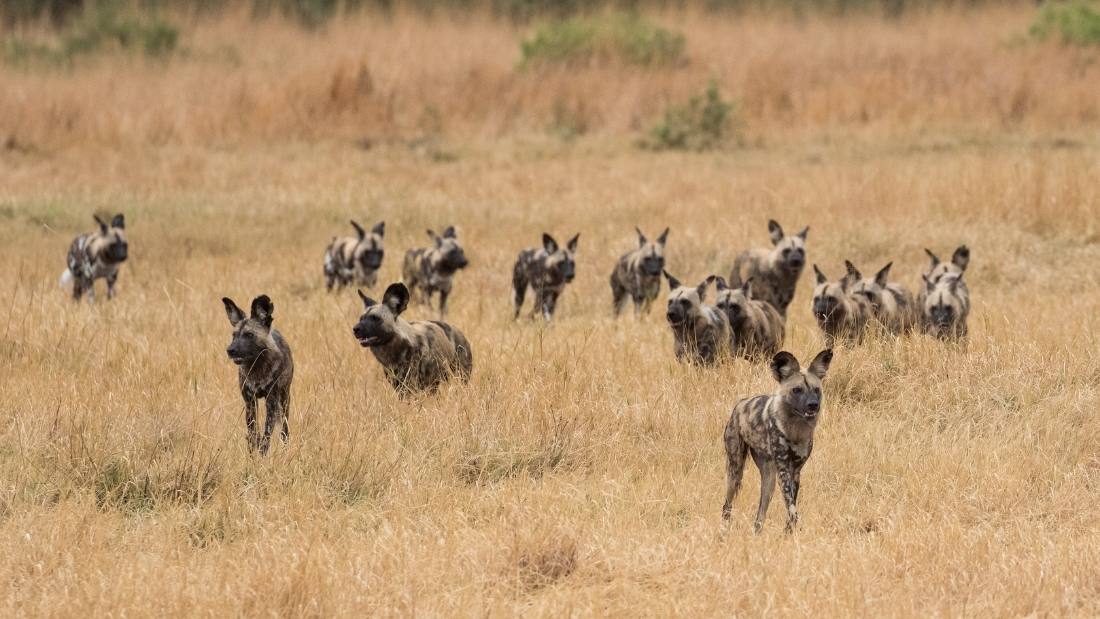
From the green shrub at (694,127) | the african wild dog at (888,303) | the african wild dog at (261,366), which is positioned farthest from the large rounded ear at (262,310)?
the green shrub at (694,127)

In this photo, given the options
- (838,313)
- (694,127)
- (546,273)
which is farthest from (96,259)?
(694,127)

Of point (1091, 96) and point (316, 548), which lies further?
point (1091, 96)

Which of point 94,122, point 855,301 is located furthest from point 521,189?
point 855,301

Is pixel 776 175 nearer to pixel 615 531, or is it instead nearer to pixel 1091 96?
pixel 1091 96

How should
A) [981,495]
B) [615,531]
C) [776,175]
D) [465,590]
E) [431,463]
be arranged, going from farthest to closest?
[776,175] < [431,463] < [981,495] < [615,531] < [465,590]

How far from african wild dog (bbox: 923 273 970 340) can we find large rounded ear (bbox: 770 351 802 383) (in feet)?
11.4

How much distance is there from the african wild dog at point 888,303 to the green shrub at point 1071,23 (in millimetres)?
16918

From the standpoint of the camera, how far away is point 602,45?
2455 cm

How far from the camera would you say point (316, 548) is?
553cm

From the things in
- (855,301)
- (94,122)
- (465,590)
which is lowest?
(465,590)

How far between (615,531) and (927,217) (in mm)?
8802

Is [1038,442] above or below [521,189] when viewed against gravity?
below

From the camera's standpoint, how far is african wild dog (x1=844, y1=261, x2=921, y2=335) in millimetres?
9328

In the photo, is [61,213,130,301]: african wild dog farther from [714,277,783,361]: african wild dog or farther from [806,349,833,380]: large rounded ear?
[806,349,833,380]: large rounded ear
